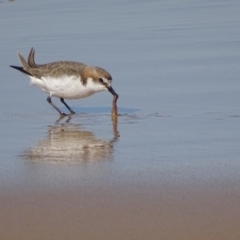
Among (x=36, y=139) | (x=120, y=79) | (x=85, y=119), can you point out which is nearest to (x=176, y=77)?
(x=120, y=79)

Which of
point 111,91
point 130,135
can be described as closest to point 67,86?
point 111,91

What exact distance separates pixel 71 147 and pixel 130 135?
25.8 inches

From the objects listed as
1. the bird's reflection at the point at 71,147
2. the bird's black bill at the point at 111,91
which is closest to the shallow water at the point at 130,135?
the bird's reflection at the point at 71,147

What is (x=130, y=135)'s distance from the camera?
8109mm

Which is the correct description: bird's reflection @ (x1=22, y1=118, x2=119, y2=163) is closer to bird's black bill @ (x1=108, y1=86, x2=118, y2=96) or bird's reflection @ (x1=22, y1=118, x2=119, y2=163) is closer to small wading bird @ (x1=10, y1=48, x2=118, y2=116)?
bird's black bill @ (x1=108, y1=86, x2=118, y2=96)

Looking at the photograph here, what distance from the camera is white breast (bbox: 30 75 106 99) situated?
386 inches

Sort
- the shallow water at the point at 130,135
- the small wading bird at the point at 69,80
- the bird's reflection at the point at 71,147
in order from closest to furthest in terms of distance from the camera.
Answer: the shallow water at the point at 130,135 < the bird's reflection at the point at 71,147 < the small wading bird at the point at 69,80

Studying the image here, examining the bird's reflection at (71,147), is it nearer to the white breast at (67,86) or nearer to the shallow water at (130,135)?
the shallow water at (130,135)

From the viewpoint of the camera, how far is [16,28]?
1435 centimetres

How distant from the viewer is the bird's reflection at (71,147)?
726cm

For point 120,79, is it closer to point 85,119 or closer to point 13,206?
point 85,119

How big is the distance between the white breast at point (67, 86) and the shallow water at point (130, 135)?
0.61ft

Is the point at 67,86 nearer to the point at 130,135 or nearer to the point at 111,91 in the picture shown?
the point at 111,91

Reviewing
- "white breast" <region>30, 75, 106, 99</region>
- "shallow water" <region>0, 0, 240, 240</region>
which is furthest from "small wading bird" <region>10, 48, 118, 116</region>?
"shallow water" <region>0, 0, 240, 240</region>
